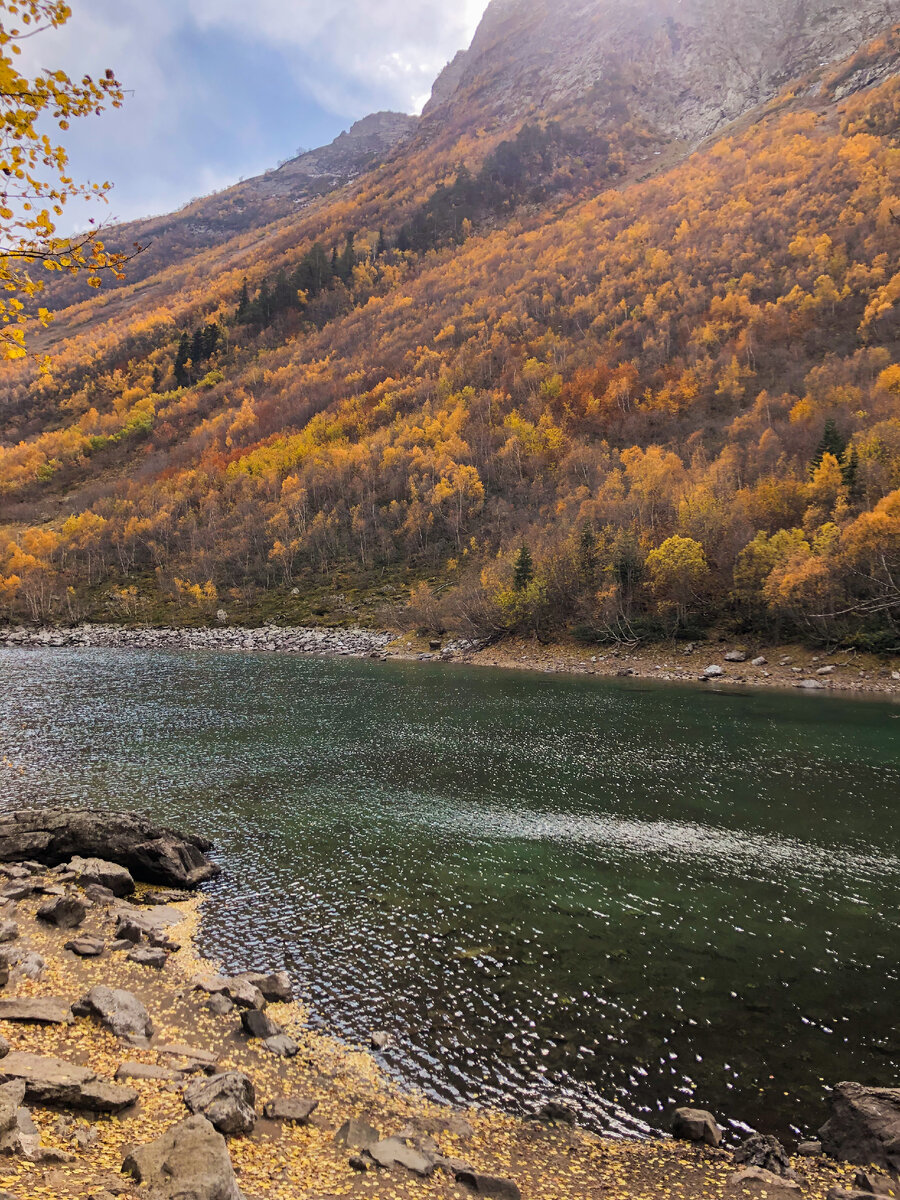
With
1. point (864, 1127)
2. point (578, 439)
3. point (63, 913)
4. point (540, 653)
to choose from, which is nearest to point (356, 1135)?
point (864, 1127)

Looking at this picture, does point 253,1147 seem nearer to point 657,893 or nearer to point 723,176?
point 657,893

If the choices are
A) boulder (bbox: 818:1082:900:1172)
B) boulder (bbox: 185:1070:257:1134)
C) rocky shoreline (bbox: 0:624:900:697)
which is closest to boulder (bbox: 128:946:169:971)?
boulder (bbox: 185:1070:257:1134)

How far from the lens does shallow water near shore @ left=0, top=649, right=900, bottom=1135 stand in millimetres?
11383

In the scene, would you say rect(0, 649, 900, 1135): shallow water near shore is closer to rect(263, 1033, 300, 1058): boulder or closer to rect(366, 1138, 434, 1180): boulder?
rect(263, 1033, 300, 1058): boulder

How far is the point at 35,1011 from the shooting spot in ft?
34.8

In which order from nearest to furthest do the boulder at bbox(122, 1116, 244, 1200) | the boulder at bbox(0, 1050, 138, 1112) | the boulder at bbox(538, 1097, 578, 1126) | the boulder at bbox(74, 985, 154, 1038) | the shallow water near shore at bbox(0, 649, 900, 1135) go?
the boulder at bbox(122, 1116, 244, 1200) → the boulder at bbox(0, 1050, 138, 1112) → the boulder at bbox(538, 1097, 578, 1126) → the boulder at bbox(74, 985, 154, 1038) → the shallow water near shore at bbox(0, 649, 900, 1135)

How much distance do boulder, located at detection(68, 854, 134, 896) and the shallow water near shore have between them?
2680 mm

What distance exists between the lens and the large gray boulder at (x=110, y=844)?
18.7 m

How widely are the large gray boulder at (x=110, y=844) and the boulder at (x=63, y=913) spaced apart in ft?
10.4

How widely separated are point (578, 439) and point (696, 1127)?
4916 inches

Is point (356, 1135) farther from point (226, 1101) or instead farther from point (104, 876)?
point (104, 876)

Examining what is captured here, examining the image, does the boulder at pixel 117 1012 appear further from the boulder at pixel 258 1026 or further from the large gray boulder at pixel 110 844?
the large gray boulder at pixel 110 844

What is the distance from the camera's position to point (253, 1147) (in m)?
8.20

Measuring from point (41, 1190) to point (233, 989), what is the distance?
751 centimetres
